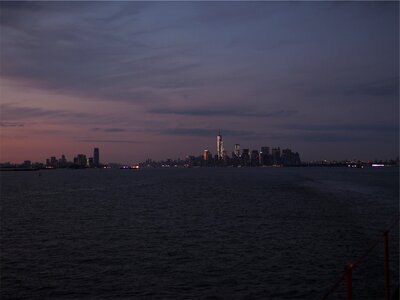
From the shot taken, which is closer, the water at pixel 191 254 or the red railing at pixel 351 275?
the red railing at pixel 351 275

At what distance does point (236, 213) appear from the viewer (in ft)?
153

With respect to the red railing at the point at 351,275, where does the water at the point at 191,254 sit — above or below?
below

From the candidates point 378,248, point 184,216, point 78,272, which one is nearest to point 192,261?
point 78,272

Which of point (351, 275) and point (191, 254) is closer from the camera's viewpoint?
point (351, 275)

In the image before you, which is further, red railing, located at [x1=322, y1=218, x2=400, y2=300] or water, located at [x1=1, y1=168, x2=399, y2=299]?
water, located at [x1=1, y1=168, x2=399, y2=299]

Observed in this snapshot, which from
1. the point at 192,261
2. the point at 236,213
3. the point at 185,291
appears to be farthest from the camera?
the point at 236,213

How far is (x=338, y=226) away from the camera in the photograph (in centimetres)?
3666

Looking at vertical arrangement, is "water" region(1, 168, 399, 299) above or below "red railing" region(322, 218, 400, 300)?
below

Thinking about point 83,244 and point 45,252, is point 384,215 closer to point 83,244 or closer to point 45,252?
point 83,244

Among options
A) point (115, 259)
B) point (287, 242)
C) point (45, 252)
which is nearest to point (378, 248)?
point (287, 242)

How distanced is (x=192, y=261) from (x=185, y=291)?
507 centimetres

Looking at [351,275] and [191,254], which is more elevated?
[351,275]

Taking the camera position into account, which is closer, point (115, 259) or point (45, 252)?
point (115, 259)

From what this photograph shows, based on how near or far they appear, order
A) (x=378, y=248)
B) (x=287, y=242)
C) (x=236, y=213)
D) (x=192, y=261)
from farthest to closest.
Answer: (x=236, y=213) → (x=287, y=242) → (x=378, y=248) → (x=192, y=261)
